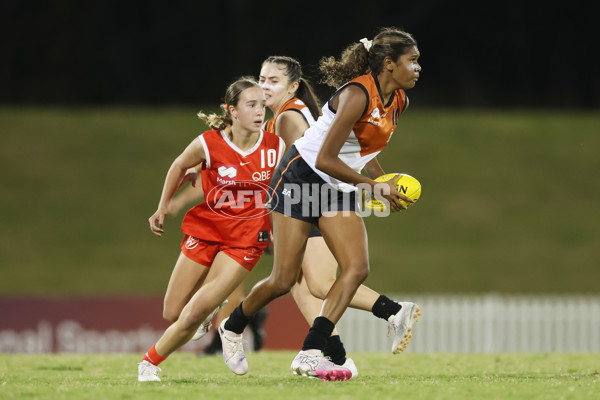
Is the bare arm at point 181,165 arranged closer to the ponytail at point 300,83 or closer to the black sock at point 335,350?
the ponytail at point 300,83

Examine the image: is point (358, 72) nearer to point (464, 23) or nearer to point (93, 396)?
point (93, 396)

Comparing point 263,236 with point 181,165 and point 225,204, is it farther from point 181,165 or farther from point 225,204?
point 181,165

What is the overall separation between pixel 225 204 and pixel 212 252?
32 centimetres

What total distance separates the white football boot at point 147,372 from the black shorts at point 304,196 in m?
1.25

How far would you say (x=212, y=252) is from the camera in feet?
19.4

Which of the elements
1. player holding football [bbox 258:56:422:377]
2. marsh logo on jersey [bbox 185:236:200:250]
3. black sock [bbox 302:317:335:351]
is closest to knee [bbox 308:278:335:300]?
player holding football [bbox 258:56:422:377]

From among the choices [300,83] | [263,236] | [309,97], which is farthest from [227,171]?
[300,83]

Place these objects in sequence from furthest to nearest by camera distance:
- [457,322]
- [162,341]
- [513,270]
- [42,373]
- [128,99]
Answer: [128,99], [513,270], [457,322], [42,373], [162,341]

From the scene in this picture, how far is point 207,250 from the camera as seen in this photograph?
232 inches

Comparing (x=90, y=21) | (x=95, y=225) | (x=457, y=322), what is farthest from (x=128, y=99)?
(x=457, y=322)

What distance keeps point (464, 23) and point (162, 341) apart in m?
25.8

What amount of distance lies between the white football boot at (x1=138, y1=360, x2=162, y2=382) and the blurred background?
1319cm

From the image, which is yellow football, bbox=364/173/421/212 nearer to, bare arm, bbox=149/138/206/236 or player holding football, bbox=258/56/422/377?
player holding football, bbox=258/56/422/377

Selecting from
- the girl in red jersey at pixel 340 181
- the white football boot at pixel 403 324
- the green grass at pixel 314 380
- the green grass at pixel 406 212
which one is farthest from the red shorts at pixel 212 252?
the green grass at pixel 406 212
